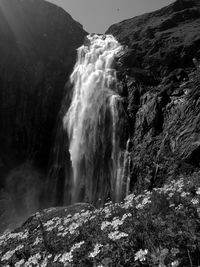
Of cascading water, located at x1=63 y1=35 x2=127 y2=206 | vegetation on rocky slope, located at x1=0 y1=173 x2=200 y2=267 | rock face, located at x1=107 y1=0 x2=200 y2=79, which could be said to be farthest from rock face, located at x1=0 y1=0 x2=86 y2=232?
vegetation on rocky slope, located at x1=0 y1=173 x2=200 y2=267

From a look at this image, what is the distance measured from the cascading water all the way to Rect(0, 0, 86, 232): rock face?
478 centimetres

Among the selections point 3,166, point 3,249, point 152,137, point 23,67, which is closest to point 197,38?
point 152,137

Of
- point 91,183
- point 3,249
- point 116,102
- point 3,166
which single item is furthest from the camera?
point 3,166

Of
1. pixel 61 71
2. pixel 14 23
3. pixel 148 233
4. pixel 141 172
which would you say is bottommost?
pixel 141 172

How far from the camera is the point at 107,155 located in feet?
76.6

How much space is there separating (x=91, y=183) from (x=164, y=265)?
68.2 feet

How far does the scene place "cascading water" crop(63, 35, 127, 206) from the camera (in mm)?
22500

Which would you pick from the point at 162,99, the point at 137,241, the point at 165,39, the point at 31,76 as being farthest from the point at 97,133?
the point at 137,241

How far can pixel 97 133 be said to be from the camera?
24.8 meters

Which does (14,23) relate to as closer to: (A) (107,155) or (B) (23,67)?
(B) (23,67)

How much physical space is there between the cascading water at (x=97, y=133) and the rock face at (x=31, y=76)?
478 centimetres

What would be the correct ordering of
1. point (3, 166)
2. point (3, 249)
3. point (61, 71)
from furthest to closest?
point (61, 71) < point (3, 166) < point (3, 249)

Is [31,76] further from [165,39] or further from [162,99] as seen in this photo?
[162,99]

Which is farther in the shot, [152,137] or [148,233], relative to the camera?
[152,137]
